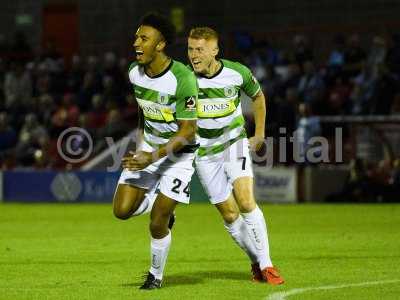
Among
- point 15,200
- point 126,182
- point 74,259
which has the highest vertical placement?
point 126,182

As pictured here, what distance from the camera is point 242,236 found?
934 cm

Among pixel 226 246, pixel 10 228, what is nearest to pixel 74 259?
pixel 226 246

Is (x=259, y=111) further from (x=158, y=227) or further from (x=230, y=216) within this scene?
(x=158, y=227)

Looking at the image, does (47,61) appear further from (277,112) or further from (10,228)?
(10,228)

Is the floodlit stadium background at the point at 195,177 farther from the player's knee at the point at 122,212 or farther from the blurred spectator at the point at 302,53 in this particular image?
the player's knee at the point at 122,212

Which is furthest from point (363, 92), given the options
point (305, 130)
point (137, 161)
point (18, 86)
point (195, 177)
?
point (137, 161)

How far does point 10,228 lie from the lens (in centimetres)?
1606

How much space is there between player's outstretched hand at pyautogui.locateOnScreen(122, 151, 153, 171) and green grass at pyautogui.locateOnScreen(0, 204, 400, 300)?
1002 mm

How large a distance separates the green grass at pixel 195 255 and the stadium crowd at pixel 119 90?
3109 mm

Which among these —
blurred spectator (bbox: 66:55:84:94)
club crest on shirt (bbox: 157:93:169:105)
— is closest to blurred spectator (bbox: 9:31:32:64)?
blurred spectator (bbox: 66:55:84:94)

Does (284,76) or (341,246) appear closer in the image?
(341,246)

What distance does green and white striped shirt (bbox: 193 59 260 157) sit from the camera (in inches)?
378

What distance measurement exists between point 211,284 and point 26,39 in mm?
23532

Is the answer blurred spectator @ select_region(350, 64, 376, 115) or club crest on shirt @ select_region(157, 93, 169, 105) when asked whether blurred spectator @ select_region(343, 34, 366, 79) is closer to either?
blurred spectator @ select_region(350, 64, 376, 115)
